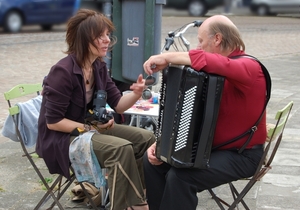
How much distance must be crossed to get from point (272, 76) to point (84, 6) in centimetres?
500

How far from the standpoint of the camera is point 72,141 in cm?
319

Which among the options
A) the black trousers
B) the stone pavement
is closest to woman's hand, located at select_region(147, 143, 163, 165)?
the black trousers

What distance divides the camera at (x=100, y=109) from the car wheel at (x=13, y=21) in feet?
40.0

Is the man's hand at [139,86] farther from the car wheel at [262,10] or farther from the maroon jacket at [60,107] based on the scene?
the car wheel at [262,10]

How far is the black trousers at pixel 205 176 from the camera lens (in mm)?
2934

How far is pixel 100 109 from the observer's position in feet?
10.6

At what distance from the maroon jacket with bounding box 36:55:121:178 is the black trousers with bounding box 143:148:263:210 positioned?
632mm

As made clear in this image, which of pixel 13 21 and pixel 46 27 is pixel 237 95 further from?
pixel 46 27

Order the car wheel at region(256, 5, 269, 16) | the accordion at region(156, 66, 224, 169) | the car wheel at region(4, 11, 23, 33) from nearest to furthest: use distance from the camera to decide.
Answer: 1. the accordion at region(156, 66, 224, 169)
2. the car wheel at region(4, 11, 23, 33)
3. the car wheel at region(256, 5, 269, 16)

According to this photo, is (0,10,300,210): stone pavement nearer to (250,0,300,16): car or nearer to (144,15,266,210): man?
(250,0,300,16): car

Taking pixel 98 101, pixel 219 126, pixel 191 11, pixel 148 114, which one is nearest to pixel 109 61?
pixel 148 114

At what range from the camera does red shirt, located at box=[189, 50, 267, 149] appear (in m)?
2.77

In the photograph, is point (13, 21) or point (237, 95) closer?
point (237, 95)

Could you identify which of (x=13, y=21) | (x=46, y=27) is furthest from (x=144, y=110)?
(x=46, y=27)
